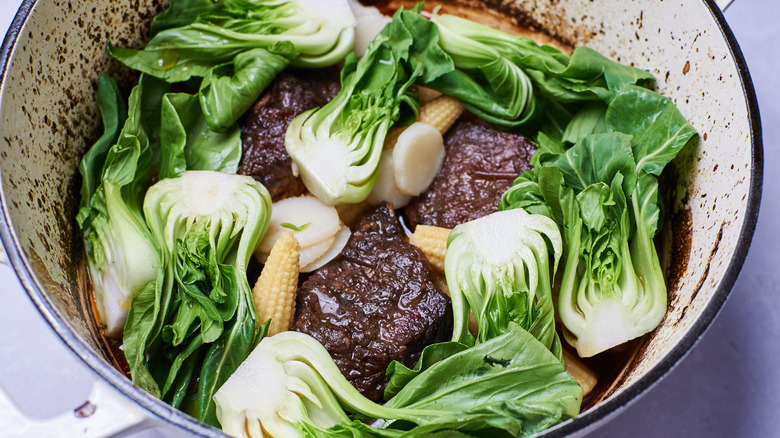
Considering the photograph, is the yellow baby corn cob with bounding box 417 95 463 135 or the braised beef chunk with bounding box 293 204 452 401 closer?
the braised beef chunk with bounding box 293 204 452 401

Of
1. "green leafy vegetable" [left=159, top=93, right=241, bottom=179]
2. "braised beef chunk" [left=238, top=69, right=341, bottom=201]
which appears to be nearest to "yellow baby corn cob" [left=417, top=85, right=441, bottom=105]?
"braised beef chunk" [left=238, top=69, right=341, bottom=201]

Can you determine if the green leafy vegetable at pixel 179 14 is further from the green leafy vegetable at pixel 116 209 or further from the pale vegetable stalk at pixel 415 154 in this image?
the pale vegetable stalk at pixel 415 154

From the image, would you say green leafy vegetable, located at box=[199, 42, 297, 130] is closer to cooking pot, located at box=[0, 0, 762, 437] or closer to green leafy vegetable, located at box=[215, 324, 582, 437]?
cooking pot, located at box=[0, 0, 762, 437]

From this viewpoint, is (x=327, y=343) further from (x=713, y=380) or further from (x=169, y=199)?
(x=713, y=380)

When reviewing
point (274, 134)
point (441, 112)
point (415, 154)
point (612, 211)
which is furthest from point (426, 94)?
point (612, 211)

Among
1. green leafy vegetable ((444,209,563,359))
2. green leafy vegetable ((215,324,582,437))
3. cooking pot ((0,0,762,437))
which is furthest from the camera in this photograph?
green leafy vegetable ((444,209,563,359))

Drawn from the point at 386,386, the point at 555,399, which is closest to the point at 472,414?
the point at 555,399

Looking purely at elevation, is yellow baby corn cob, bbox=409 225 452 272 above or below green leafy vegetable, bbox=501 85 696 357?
below

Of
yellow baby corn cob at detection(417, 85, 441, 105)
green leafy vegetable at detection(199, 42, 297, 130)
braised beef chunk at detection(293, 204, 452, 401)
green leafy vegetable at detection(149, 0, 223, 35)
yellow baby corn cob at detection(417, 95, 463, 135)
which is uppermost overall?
green leafy vegetable at detection(149, 0, 223, 35)
